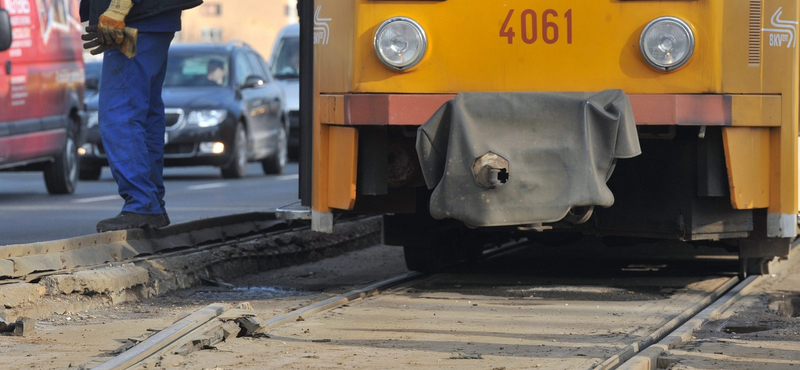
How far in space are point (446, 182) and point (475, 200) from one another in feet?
0.51

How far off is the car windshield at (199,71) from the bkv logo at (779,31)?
12.0 m

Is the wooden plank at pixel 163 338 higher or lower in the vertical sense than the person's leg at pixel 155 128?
lower

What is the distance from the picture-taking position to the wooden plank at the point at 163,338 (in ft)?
15.9

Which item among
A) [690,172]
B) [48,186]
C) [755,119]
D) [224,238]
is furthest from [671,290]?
[48,186]

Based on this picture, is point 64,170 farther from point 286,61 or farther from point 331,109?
point 331,109

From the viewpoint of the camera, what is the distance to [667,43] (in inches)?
250

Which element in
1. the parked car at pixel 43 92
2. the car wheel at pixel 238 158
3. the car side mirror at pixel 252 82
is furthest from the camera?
the car wheel at pixel 238 158

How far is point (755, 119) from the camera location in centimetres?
636

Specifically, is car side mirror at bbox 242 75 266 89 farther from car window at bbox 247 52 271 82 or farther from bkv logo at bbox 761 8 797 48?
bkv logo at bbox 761 8 797 48

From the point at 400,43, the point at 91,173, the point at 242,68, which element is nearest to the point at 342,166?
the point at 400,43

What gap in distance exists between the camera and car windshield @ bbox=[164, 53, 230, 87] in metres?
17.8

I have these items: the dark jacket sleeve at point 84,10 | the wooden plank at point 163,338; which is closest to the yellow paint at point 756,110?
A: the wooden plank at point 163,338

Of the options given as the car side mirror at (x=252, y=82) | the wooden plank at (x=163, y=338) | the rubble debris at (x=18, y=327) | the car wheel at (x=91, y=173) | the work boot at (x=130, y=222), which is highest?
the car side mirror at (x=252, y=82)

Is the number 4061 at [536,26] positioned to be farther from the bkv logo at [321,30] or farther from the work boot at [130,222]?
the work boot at [130,222]
